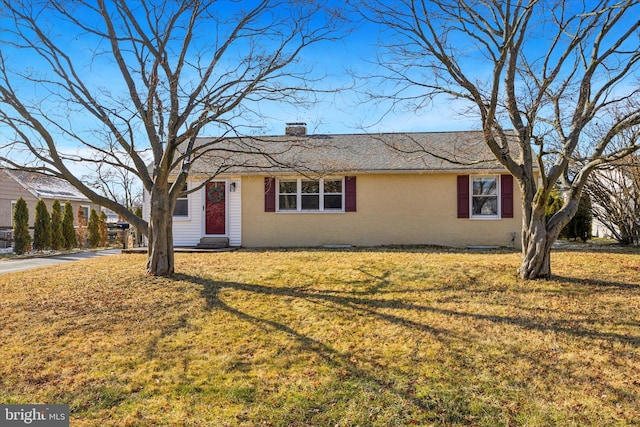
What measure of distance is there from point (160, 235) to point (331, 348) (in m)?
4.43

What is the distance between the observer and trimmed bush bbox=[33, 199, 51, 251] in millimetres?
14969

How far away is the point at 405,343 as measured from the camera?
4.67 metres

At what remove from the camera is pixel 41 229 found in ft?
49.4

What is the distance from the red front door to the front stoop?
31cm

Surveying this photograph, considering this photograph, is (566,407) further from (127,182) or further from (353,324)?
(127,182)

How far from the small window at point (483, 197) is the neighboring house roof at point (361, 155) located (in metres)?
0.71

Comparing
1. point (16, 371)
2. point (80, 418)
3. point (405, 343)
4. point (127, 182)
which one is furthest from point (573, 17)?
point (127, 182)

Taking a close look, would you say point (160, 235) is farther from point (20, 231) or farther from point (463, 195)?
point (20, 231)

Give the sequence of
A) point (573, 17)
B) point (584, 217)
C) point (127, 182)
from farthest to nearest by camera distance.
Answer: point (127, 182) → point (584, 217) → point (573, 17)

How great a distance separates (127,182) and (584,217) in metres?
23.2

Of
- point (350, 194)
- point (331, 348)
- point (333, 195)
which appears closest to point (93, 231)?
point (333, 195)

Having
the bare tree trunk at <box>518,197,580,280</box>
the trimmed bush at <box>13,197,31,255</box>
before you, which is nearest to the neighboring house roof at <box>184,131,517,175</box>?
the bare tree trunk at <box>518,197,580,280</box>

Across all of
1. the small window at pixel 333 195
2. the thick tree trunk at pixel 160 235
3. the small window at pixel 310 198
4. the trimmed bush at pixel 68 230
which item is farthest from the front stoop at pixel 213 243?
the trimmed bush at pixel 68 230

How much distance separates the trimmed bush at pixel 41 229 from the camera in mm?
14969
